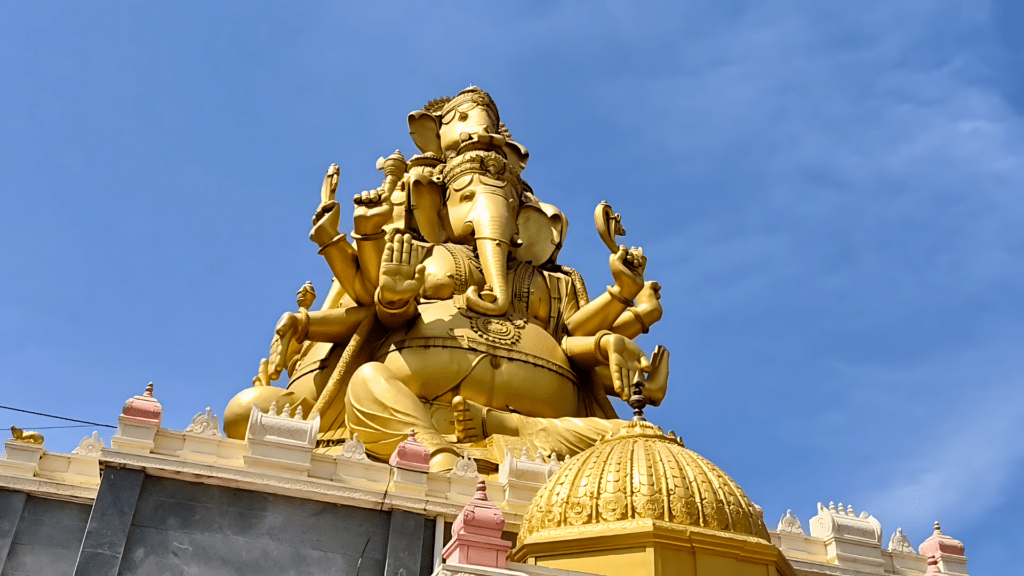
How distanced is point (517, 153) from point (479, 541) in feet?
39.6

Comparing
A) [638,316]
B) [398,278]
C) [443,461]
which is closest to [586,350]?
[638,316]

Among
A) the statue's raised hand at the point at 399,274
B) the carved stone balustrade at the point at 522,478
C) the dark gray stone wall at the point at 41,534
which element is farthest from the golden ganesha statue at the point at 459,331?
the dark gray stone wall at the point at 41,534

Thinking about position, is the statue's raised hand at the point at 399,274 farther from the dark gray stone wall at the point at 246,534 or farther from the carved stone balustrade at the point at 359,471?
the dark gray stone wall at the point at 246,534

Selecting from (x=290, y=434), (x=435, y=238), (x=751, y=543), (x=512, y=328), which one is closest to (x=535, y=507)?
(x=751, y=543)

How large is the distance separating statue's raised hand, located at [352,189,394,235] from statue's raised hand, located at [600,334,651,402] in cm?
349

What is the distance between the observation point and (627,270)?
15.2 metres

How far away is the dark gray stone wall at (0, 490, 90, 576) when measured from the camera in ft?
31.0

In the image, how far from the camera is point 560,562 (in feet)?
25.8

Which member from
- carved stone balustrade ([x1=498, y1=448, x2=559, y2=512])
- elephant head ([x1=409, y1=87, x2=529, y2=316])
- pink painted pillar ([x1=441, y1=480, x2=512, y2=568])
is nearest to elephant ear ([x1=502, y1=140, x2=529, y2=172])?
elephant head ([x1=409, y1=87, x2=529, y2=316])

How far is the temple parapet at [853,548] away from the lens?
1089 cm

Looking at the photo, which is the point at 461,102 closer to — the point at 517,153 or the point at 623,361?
the point at 517,153

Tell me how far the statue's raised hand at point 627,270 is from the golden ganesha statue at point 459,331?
0.02 metres

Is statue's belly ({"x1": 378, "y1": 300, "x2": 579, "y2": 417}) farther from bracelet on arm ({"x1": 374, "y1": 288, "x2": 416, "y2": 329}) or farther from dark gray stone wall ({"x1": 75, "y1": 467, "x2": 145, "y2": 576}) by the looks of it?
dark gray stone wall ({"x1": 75, "y1": 467, "x2": 145, "y2": 576})

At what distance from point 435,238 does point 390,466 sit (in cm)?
683
